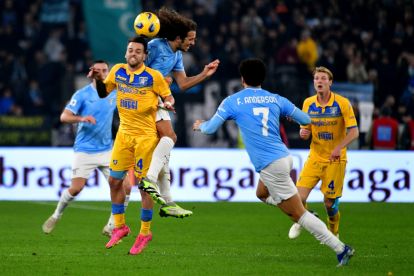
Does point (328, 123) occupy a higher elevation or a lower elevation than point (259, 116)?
lower

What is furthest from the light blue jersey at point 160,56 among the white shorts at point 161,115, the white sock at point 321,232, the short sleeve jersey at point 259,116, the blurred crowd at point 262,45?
the blurred crowd at point 262,45

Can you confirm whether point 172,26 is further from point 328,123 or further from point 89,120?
point 328,123

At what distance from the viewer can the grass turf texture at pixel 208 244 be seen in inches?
441

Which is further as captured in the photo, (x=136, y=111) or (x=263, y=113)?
(x=136, y=111)

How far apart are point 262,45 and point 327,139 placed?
12.9 m

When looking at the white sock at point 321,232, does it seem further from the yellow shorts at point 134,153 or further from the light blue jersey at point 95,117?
the light blue jersey at point 95,117

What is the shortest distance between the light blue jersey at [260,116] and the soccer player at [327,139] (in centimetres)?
290

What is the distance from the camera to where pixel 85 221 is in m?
17.2

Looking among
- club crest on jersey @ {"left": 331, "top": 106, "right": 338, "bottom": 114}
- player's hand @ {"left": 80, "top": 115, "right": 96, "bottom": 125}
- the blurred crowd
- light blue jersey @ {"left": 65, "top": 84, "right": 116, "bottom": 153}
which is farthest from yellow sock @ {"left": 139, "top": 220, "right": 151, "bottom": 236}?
the blurred crowd

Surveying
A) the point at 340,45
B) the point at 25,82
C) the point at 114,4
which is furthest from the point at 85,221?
the point at 340,45

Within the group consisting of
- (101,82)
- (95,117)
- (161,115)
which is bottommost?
(95,117)

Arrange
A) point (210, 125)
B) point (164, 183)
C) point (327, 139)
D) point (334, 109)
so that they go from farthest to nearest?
point (327, 139) → point (334, 109) → point (164, 183) → point (210, 125)

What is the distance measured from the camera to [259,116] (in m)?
11.2

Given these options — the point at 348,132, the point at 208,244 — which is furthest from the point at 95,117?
the point at 348,132
